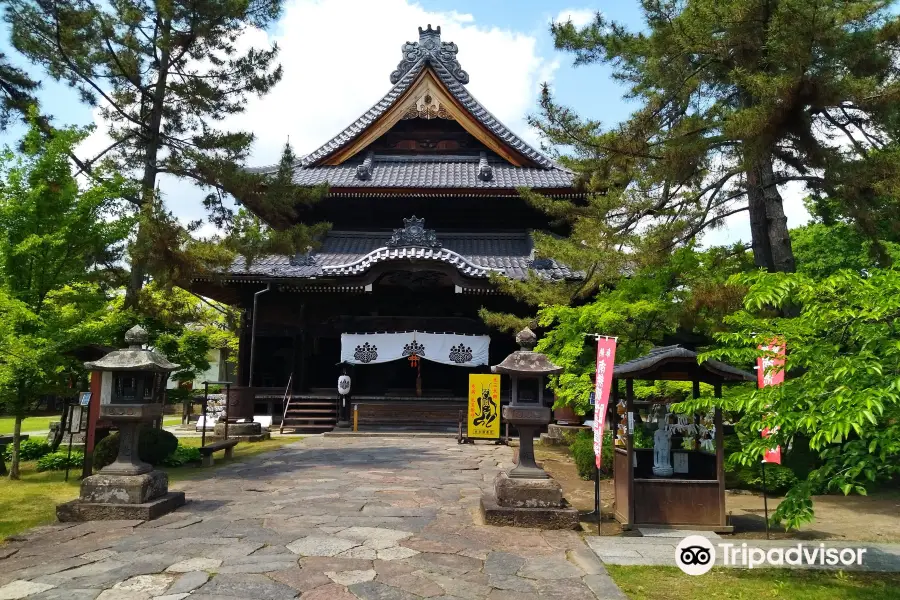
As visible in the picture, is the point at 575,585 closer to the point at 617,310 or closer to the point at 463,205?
the point at 617,310

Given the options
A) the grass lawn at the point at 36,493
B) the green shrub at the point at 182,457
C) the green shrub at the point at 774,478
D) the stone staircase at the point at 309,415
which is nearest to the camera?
the grass lawn at the point at 36,493

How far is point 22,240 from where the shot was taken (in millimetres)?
10078

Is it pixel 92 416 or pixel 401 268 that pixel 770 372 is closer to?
pixel 92 416

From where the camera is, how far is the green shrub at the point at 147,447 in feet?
34.3

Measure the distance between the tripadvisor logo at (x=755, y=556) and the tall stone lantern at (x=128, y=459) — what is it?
21.4ft

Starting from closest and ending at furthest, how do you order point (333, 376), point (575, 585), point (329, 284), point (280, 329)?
point (575, 585) → point (329, 284) → point (280, 329) → point (333, 376)

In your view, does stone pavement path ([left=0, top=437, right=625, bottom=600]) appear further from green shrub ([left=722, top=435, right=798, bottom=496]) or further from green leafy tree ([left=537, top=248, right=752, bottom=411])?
green shrub ([left=722, top=435, right=798, bottom=496])

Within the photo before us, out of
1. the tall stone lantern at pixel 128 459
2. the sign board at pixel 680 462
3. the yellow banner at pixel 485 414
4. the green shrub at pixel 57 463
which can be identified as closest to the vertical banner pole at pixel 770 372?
the sign board at pixel 680 462

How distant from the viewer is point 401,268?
18188 millimetres

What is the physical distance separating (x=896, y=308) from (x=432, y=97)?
65.9 feet

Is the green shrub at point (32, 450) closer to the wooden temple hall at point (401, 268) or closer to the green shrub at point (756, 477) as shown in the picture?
the wooden temple hall at point (401, 268)

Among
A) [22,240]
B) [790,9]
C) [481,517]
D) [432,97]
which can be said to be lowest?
[481,517]

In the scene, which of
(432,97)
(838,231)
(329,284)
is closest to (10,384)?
(329,284)

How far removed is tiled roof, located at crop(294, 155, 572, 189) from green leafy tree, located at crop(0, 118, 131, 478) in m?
10.2
